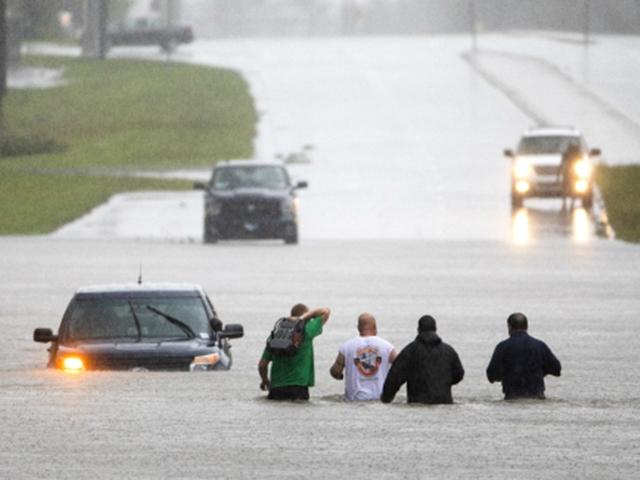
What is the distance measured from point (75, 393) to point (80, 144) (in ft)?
204

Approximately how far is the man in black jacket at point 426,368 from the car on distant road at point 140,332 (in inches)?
150

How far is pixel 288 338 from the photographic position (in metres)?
19.3

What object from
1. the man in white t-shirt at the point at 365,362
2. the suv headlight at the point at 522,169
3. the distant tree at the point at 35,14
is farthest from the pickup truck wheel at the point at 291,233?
the distant tree at the point at 35,14

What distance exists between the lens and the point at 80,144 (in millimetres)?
82688

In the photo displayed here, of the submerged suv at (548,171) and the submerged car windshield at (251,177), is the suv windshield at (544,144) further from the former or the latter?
the submerged car windshield at (251,177)

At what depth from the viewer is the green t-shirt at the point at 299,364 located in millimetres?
19422

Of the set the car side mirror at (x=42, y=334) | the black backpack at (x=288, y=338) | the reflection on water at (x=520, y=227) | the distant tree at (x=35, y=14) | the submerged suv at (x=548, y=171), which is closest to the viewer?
the black backpack at (x=288, y=338)

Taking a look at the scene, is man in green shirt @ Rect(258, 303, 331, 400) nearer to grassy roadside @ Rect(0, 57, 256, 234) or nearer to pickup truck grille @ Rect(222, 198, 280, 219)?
pickup truck grille @ Rect(222, 198, 280, 219)

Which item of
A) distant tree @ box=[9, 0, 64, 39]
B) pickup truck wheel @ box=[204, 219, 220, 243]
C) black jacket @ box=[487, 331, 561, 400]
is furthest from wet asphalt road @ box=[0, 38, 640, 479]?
distant tree @ box=[9, 0, 64, 39]

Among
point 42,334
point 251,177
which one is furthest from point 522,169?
point 42,334

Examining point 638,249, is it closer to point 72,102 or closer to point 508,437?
point 508,437

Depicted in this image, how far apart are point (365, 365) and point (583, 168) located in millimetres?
37373

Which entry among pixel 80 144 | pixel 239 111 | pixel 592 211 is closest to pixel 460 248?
pixel 592 211

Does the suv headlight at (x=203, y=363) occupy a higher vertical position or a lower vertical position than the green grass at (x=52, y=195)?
higher
